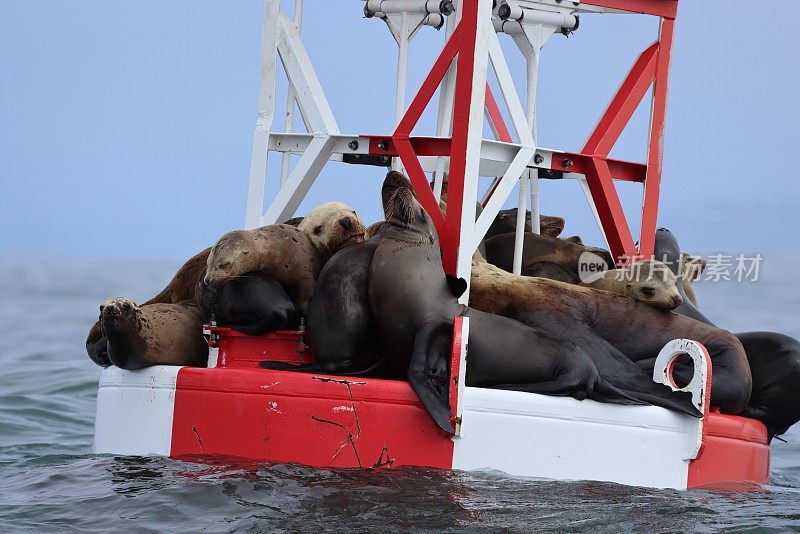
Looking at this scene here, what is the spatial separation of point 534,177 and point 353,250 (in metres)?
1.94

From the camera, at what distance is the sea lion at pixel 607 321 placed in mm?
7602

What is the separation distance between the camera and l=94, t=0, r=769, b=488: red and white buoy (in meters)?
6.94

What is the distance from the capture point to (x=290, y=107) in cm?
866

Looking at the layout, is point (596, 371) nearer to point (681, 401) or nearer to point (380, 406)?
point (681, 401)

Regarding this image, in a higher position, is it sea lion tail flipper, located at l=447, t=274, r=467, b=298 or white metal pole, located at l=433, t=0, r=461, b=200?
white metal pole, located at l=433, t=0, r=461, b=200

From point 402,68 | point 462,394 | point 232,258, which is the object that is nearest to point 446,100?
point 402,68

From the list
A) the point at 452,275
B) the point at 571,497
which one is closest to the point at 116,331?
the point at 452,275

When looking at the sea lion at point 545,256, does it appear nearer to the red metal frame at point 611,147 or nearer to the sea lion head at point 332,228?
the red metal frame at point 611,147

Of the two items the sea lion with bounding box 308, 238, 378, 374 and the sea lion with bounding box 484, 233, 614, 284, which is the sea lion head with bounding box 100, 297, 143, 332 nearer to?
the sea lion with bounding box 308, 238, 378, 374

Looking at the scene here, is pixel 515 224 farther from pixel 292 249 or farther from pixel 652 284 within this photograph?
pixel 292 249

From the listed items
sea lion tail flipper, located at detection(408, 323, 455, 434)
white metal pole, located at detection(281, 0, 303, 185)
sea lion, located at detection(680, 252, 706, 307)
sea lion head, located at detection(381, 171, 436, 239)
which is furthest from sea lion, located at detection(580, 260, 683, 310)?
white metal pole, located at detection(281, 0, 303, 185)

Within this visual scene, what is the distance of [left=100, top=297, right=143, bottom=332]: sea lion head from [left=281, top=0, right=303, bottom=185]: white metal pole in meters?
1.54

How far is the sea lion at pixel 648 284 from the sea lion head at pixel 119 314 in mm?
2872

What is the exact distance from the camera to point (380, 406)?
273 inches
